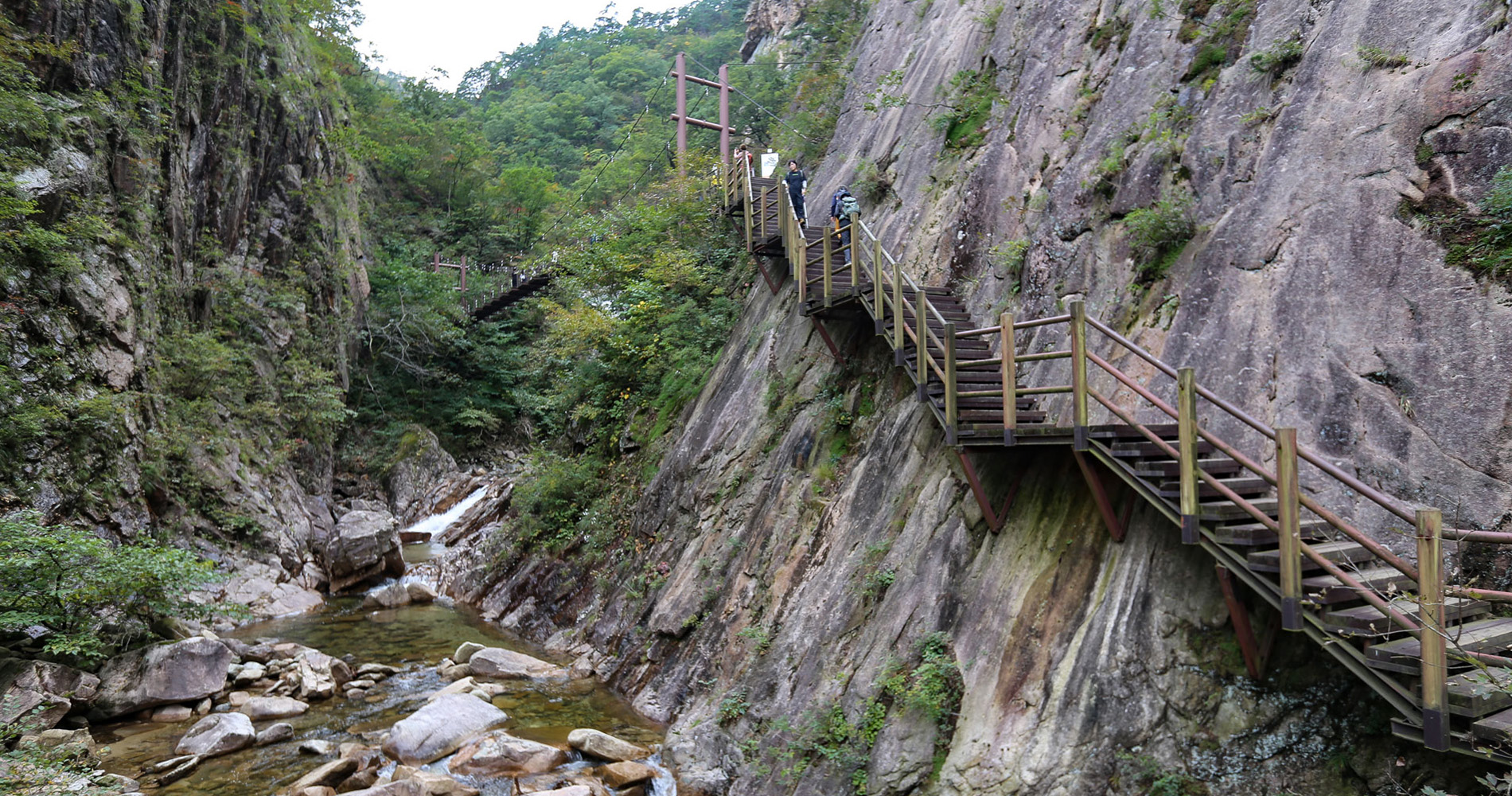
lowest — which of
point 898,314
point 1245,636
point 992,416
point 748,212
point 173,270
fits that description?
point 1245,636

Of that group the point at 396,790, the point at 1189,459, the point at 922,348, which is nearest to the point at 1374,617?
the point at 1189,459

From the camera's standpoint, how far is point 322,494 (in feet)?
76.6

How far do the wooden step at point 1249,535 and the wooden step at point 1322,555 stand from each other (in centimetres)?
6

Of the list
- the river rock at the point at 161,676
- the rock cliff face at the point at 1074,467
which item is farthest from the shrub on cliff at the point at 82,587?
the rock cliff face at the point at 1074,467

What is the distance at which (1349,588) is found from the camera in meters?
4.52

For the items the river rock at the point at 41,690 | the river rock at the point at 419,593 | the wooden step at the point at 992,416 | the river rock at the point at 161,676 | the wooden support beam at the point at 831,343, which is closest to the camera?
the wooden step at the point at 992,416

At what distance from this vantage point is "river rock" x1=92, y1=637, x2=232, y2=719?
1053 centimetres

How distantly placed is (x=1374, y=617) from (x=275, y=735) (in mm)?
11064

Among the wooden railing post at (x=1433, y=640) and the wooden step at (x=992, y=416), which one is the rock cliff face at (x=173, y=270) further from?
the wooden railing post at (x=1433, y=640)

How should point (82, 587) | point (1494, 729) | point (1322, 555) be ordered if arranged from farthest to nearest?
point (82, 587) < point (1322, 555) < point (1494, 729)

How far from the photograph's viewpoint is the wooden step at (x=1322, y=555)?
4914 millimetres

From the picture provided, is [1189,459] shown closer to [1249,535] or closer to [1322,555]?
[1249,535]

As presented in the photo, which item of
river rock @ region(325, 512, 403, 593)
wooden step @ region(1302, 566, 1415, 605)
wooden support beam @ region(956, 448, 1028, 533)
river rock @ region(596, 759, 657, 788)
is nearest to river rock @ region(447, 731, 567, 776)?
river rock @ region(596, 759, 657, 788)

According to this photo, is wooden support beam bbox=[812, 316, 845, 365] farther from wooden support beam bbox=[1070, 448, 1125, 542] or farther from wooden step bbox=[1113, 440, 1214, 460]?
wooden step bbox=[1113, 440, 1214, 460]
